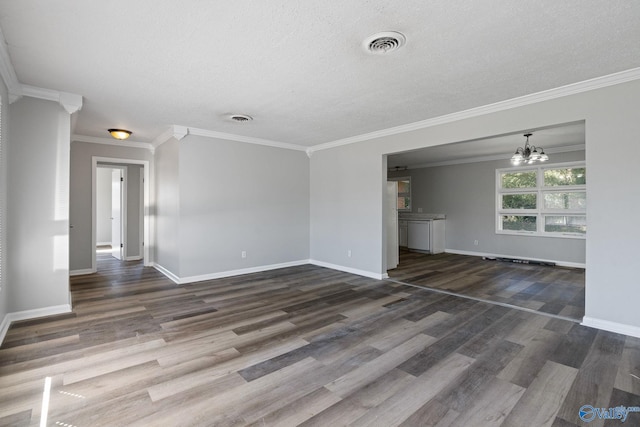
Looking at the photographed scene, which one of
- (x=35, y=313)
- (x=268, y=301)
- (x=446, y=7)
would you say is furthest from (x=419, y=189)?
(x=35, y=313)

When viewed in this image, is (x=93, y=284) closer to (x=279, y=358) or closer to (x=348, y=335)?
(x=279, y=358)

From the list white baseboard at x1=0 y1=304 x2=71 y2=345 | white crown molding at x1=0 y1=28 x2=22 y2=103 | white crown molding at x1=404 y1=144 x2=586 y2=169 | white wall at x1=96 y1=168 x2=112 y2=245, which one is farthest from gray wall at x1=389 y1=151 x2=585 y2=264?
white wall at x1=96 y1=168 x2=112 y2=245

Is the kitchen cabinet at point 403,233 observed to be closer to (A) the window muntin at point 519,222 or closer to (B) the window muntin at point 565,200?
(A) the window muntin at point 519,222

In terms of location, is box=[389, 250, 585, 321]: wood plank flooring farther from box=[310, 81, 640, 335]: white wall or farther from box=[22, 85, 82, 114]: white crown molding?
box=[22, 85, 82, 114]: white crown molding

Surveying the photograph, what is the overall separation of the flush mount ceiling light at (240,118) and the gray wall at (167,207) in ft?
3.80

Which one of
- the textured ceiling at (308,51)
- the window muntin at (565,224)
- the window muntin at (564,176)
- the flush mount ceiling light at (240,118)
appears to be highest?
the flush mount ceiling light at (240,118)

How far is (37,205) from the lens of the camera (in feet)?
10.5

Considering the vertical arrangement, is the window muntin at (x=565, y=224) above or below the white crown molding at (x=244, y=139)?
below

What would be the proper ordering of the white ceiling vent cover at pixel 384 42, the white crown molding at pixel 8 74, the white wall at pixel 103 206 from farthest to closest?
the white wall at pixel 103 206 < the white crown molding at pixel 8 74 < the white ceiling vent cover at pixel 384 42

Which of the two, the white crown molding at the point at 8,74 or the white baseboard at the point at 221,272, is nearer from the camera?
the white crown molding at the point at 8,74

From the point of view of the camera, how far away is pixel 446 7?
187 cm

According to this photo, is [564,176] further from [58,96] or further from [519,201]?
[58,96]

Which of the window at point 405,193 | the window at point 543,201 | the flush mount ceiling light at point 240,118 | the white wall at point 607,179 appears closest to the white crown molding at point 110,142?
the flush mount ceiling light at point 240,118

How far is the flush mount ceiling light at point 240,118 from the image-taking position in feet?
13.3
